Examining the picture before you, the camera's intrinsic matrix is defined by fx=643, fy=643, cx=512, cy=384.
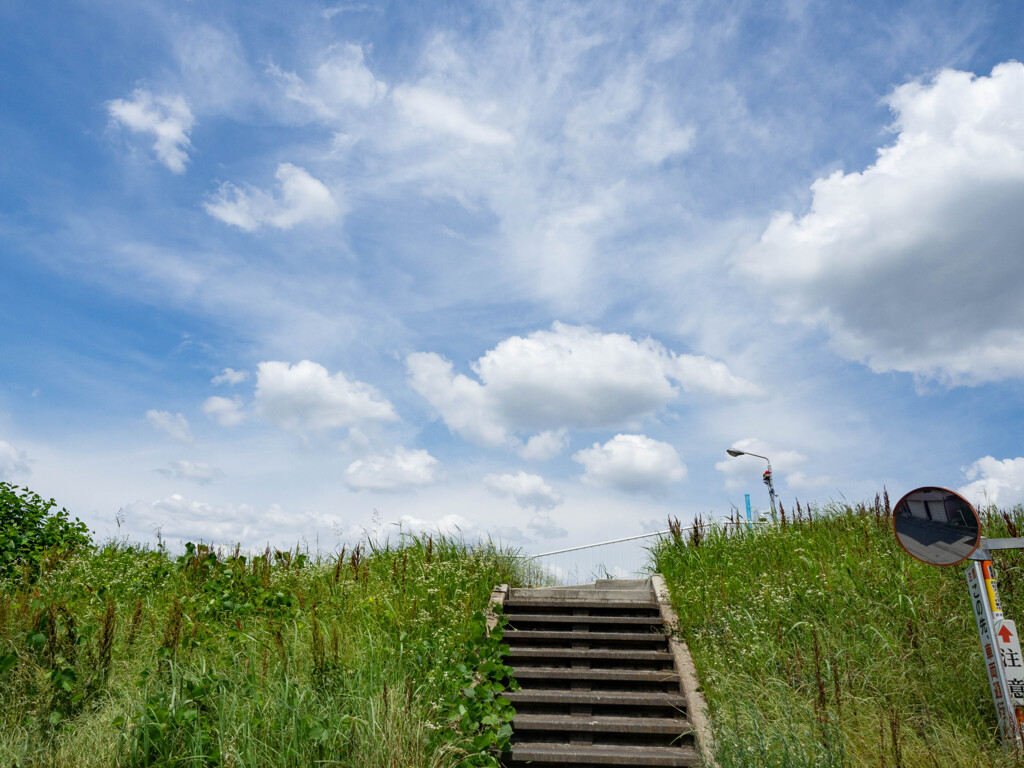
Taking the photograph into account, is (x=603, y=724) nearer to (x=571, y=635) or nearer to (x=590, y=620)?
(x=571, y=635)

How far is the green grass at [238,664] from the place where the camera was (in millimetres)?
4945

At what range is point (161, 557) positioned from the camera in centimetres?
1152

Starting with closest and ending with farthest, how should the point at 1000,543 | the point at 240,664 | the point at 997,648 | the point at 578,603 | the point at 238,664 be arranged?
the point at 997,648 < the point at 1000,543 < the point at 238,664 < the point at 240,664 < the point at 578,603

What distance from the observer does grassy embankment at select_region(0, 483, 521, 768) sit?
495 centimetres

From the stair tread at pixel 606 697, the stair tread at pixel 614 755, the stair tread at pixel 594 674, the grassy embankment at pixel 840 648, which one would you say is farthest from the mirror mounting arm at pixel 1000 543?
the stair tread at pixel 594 674

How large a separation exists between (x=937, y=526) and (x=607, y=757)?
157 inches

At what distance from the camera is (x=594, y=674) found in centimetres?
809

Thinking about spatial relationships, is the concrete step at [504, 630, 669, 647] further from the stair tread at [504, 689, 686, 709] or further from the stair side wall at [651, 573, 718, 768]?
the stair tread at [504, 689, 686, 709]

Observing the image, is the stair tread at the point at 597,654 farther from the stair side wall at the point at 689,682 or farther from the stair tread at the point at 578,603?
the stair tread at the point at 578,603

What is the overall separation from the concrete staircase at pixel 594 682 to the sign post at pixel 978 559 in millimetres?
2703

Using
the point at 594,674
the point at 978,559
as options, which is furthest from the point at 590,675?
the point at 978,559

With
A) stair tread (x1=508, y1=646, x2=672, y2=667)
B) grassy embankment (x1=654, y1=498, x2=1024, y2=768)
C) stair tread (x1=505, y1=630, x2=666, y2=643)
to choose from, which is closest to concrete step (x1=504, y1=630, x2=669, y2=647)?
stair tread (x1=505, y1=630, x2=666, y2=643)

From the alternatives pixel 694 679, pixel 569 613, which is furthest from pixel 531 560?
pixel 694 679

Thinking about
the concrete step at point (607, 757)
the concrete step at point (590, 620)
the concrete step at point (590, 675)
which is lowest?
the concrete step at point (607, 757)
